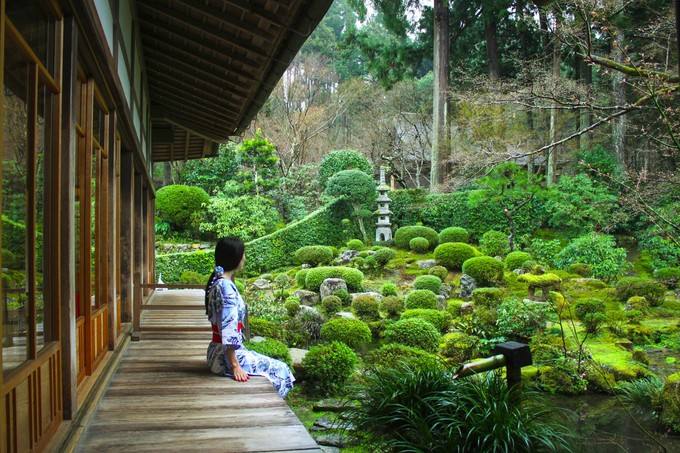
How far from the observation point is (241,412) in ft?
10.4

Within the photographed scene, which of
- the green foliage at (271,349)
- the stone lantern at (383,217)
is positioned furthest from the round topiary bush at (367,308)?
the stone lantern at (383,217)

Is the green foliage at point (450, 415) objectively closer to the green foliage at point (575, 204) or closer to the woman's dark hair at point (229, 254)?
the woman's dark hair at point (229, 254)

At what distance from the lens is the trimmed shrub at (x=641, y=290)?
39.1ft

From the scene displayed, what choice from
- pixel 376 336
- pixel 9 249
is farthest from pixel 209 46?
pixel 376 336

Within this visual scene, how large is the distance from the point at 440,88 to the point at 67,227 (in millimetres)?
20153

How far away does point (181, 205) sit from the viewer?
764 inches

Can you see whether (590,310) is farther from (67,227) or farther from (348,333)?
(67,227)

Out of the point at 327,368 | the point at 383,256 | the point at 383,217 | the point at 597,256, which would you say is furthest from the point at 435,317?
the point at 383,217

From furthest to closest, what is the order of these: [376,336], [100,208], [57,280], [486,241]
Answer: [486,241] → [376,336] → [100,208] → [57,280]

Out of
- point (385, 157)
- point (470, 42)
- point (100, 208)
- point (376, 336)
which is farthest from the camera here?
point (385, 157)

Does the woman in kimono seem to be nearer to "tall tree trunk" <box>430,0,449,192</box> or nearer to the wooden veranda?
the wooden veranda

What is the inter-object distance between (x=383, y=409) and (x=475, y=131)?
1587 centimetres

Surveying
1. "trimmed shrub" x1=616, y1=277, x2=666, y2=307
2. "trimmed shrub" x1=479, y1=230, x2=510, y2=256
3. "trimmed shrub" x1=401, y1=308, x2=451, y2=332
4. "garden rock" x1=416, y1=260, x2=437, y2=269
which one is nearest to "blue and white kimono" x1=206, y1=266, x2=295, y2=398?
"trimmed shrub" x1=401, y1=308, x2=451, y2=332

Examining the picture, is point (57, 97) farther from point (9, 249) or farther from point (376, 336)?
point (376, 336)
